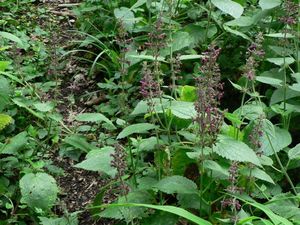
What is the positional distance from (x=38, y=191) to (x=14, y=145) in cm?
38

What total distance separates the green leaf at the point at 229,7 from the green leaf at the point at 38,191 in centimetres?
121

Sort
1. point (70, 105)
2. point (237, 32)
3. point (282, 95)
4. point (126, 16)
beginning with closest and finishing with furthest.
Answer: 1. point (282, 95)
2. point (237, 32)
3. point (70, 105)
4. point (126, 16)

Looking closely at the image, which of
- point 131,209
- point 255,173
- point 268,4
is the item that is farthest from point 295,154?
point 268,4

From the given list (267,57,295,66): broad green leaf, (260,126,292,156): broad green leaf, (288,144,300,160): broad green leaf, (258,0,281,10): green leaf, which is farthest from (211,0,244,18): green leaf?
(288,144,300,160): broad green leaf

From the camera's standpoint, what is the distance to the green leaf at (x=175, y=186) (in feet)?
7.34

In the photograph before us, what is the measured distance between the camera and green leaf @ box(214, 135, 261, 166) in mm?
2160

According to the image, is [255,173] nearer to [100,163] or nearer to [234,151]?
[234,151]

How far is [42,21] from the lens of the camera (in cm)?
488

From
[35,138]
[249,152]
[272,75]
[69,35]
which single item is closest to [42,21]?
[69,35]

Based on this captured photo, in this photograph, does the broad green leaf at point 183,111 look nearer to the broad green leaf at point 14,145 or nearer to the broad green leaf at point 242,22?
the broad green leaf at point 14,145

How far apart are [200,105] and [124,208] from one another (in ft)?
1.76

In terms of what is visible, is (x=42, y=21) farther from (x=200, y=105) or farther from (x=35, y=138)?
(x=200, y=105)

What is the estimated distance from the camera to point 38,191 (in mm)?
2559

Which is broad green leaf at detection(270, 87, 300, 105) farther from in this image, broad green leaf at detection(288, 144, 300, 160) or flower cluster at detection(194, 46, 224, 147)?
flower cluster at detection(194, 46, 224, 147)
